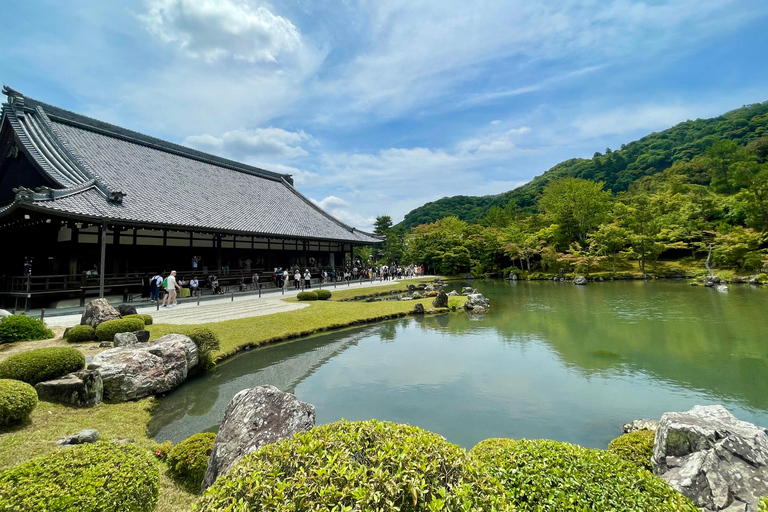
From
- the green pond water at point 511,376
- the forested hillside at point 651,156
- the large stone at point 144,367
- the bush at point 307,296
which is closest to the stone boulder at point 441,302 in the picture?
the green pond water at point 511,376

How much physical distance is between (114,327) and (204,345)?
9.52ft

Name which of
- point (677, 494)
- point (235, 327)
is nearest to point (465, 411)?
point (677, 494)

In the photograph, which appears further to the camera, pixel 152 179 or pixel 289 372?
pixel 152 179

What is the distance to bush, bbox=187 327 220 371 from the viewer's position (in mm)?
8859

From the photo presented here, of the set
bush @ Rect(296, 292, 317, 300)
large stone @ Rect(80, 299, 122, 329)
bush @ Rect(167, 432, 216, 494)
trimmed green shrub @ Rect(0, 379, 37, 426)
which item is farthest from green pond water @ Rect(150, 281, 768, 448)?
bush @ Rect(296, 292, 317, 300)

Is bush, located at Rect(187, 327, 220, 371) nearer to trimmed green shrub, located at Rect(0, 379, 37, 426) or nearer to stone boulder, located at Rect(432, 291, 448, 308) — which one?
trimmed green shrub, located at Rect(0, 379, 37, 426)

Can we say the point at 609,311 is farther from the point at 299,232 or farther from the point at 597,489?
the point at 299,232

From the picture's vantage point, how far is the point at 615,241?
3709cm

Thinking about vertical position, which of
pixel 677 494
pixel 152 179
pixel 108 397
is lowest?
pixel 108 397

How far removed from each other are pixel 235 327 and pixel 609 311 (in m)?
17.9

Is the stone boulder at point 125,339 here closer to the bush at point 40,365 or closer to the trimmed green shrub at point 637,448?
the bush at point 40,365

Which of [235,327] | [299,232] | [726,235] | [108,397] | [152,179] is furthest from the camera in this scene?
[726,235]

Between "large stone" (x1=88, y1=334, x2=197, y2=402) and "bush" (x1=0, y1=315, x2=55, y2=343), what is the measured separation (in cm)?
375

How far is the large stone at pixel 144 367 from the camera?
686cm
